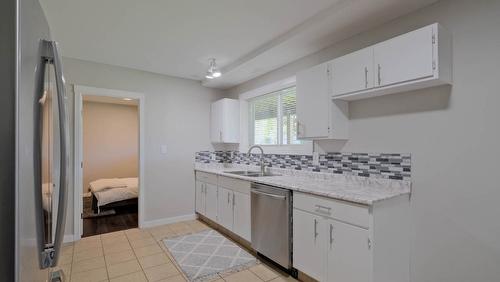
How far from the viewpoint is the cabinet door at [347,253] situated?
1.73m

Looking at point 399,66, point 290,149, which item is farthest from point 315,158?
point 399,66

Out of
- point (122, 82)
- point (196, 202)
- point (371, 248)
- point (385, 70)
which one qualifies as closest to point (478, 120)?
point (385, 70)

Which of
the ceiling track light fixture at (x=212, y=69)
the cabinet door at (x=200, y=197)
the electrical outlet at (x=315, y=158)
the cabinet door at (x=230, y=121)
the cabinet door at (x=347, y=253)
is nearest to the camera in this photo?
the cabinet door at (x=347, y=253)

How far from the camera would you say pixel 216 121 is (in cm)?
429

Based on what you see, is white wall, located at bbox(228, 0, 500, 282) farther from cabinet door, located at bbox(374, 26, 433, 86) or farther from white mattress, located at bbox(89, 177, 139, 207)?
white mattress, located at bbox(89, 177, 139, 207)

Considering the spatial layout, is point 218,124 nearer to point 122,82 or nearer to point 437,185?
point 122,82

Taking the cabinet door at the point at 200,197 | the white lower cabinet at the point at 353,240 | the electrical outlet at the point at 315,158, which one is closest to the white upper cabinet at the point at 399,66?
the electrical outlet at the point at 315,158

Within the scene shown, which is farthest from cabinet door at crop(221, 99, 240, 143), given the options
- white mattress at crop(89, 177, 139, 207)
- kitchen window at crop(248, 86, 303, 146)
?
white mattress at crop(89, 177, 139, 207)

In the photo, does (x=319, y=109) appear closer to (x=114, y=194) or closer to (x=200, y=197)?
(x=200, y=197)

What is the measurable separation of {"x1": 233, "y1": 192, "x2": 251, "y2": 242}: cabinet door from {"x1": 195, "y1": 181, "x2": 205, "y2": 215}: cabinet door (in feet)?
3.27

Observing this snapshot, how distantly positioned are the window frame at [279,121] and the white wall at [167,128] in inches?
27.6

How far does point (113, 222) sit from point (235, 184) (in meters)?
2.39

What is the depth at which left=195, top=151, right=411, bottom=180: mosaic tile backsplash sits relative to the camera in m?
2.10

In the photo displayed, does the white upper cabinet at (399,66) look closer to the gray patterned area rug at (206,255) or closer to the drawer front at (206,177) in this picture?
the gray patterned area rug at (206,255)
